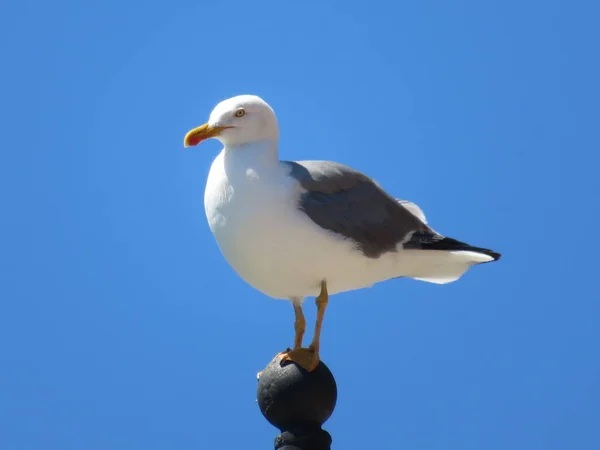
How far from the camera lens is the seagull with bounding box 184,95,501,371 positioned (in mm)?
5859

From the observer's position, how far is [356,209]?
6395 millimetres

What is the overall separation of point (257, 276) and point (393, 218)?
114 centimetres

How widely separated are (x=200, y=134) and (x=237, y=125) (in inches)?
9.4

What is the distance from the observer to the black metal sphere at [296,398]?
17.3 ft

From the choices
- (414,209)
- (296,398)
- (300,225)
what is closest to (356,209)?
(300,225)

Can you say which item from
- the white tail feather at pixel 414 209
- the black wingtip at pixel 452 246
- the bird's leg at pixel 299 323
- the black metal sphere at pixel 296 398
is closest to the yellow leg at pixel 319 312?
the bird's leg at pixel 299 323

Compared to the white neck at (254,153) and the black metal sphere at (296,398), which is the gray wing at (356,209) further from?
the black metal sphere at (296,398)

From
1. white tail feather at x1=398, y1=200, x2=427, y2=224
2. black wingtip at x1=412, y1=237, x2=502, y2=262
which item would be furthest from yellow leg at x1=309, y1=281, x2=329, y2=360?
white tail feather at x1=398, y1=200, x2=427, y2=224

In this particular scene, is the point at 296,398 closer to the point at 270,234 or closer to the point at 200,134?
the point at 270,234

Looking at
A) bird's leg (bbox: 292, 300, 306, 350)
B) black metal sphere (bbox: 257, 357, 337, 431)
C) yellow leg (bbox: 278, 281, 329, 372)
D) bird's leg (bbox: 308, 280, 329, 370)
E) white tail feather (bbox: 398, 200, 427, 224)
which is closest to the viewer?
black metal sphere (bbox: 257, 357, 337, 431)

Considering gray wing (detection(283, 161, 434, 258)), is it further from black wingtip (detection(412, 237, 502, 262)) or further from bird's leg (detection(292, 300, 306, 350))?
bird's leg (detection(292, 300, 306, 350))

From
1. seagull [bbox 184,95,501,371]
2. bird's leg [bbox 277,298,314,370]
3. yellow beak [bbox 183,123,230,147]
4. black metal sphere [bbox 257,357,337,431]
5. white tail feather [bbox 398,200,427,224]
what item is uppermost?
white tail feather [bbox 398,200,427,224]

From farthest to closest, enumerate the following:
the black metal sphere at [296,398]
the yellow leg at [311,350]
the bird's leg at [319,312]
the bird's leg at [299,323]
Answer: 1. the bird's leg at [299,323]
2. the bird's leg at [319,312]
3. the yellow leg at [311,350]
4. the black metal sphere at [296,398]

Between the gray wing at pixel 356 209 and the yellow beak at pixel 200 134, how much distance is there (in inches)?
19.3
